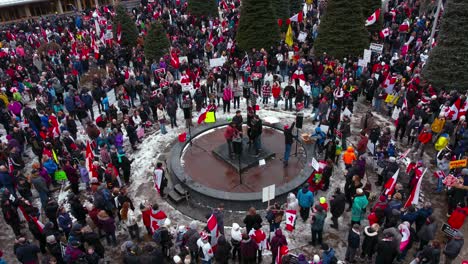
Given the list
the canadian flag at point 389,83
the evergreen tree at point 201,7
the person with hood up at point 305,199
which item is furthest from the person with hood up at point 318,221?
the evergreen tree at point 201,7

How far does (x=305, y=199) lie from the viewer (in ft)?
40.3

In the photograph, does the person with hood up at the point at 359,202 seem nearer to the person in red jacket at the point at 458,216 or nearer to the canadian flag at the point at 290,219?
the canadian flag at the point at 290,219

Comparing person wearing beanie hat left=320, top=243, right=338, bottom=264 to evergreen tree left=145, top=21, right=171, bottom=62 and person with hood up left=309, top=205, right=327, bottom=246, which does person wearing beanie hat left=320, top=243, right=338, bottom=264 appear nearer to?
person with hood up left=309, top=205, right=327, bottom=246

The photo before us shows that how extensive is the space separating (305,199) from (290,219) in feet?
2.90

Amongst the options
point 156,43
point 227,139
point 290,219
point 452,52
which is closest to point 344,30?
point 452,52

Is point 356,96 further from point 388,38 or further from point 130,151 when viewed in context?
point 130,151

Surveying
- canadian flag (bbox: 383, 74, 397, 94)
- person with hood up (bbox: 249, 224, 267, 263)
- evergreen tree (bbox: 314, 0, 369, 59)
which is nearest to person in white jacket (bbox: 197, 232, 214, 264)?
person with hood up (bbox: 249, 224, 267, 263)

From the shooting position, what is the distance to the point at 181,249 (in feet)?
34.9

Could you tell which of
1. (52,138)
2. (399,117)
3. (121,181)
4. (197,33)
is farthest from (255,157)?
(197,33)

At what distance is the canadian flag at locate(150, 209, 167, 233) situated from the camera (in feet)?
37.9

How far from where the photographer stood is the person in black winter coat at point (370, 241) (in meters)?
10.6

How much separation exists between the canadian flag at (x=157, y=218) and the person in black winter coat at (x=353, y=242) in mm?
5602

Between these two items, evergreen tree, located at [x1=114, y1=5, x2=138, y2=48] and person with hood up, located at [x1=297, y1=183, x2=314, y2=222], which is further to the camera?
evergreen tree, located at [x1=114, y1=5, x2=138, y2=48]

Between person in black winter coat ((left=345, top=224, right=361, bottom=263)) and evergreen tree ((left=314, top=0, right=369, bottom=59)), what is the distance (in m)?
16.4
